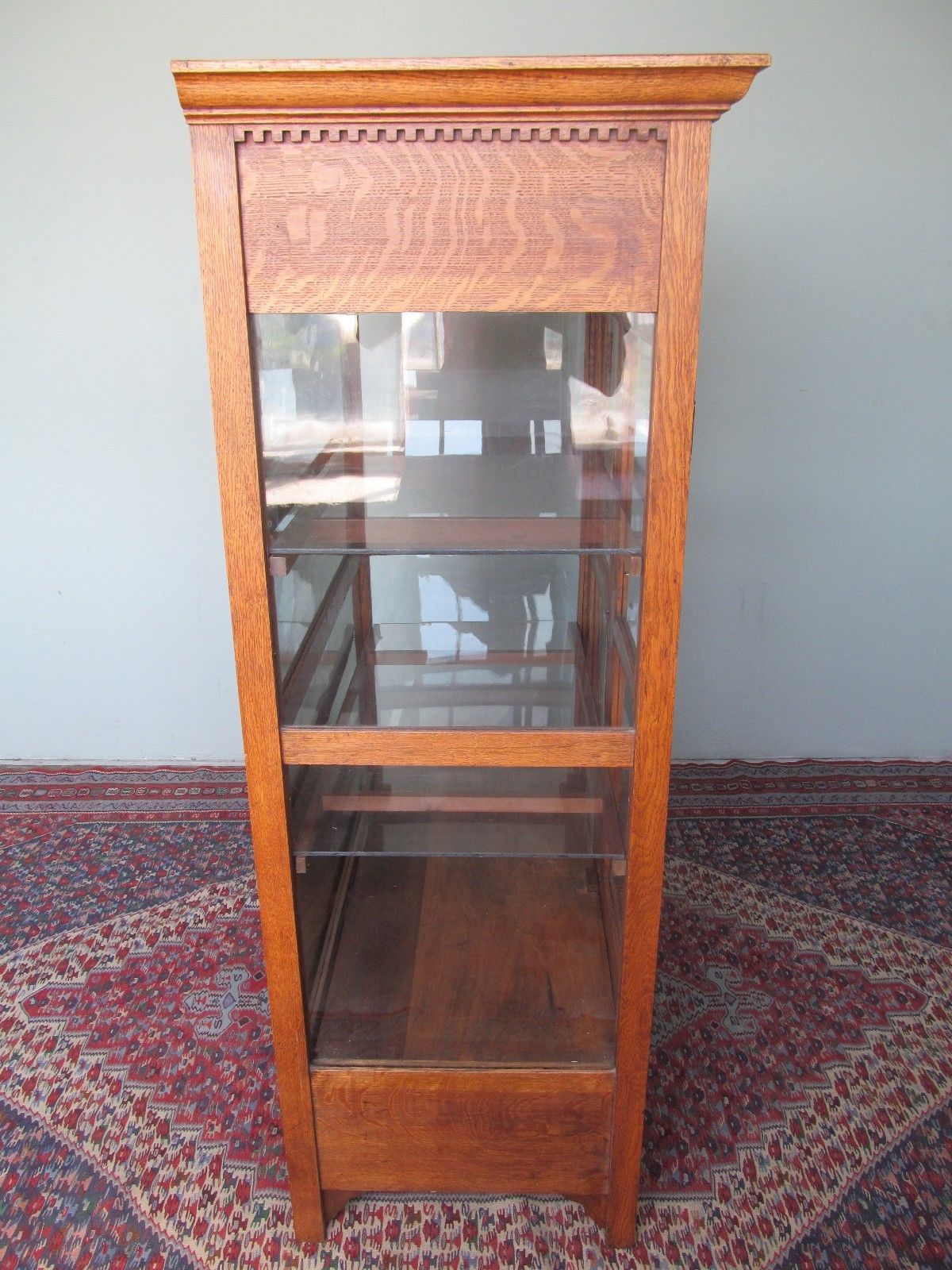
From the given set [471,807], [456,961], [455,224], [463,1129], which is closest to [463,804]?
[471,807]

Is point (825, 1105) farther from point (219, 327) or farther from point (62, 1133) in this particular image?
point (219, 327)

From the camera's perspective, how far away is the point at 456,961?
1.45 metres

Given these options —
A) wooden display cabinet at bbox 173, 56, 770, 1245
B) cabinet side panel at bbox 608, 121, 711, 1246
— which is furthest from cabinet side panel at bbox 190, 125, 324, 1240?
cabinet side panel at bbox 608, 121, 711, 1246

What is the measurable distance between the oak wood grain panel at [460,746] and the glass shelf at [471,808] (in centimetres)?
11

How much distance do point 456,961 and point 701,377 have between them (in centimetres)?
157

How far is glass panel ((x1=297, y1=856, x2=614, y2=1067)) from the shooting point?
1.33m

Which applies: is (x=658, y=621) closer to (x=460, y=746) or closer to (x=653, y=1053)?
(x=460, y=746)

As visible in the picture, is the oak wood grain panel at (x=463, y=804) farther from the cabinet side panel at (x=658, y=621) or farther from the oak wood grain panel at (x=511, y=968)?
the oak wood grain panel at (x=511, y=968)

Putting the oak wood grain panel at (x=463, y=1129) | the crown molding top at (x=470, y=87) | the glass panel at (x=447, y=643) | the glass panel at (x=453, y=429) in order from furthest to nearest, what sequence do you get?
the oak wood grain panel at (x=463, y=1129) → the glass panel at (x=447, y=643) → the glass panel at (x=453, y=429) → the crown molding top at (x=470, y=87)

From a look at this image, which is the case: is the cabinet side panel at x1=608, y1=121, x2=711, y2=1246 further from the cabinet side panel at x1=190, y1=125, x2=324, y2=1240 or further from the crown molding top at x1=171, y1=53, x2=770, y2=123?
the cabinet side panel at x1=190, y1=125, x2=324, y2=1240

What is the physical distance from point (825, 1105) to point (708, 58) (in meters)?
1.57

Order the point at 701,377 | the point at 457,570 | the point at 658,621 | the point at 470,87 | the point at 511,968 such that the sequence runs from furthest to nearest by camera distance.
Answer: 1. the point at 701,377
2. the point at 511,968
3. the point at 457,570
4. the point at 658,621
5. the point at 470,87

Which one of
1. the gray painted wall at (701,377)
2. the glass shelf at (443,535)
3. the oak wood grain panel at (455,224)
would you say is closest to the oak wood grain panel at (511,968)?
the glass shelf at (443,535)

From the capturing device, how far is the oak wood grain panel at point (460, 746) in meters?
1.14
